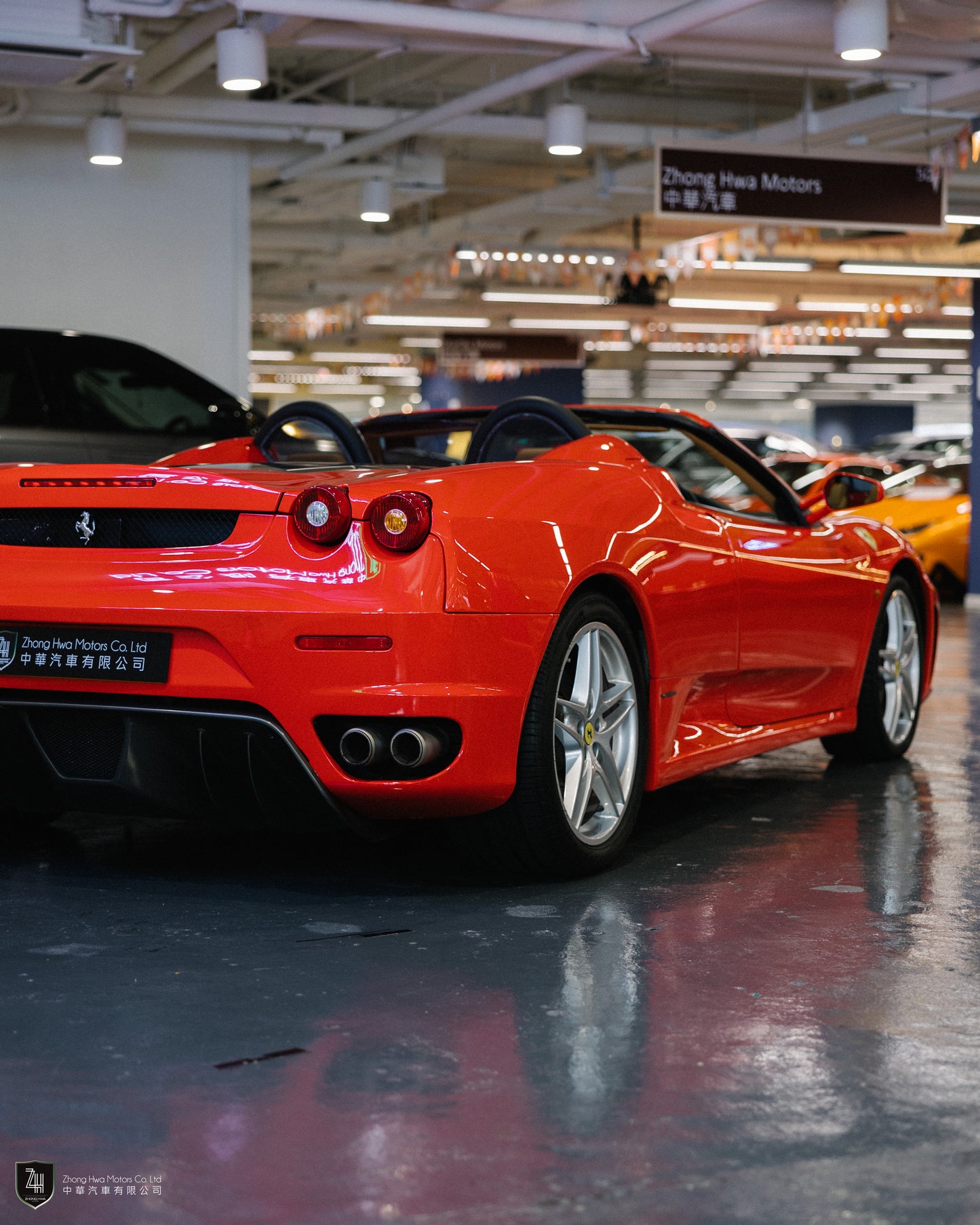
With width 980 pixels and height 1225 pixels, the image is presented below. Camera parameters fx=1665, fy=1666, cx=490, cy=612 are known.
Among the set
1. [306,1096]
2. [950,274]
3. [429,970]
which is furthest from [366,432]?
[950,274]

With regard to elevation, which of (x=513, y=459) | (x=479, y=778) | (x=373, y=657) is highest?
(x=513, y=459)

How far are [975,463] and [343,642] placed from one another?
14.2 m

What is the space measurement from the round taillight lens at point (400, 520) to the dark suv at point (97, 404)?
4.25 m

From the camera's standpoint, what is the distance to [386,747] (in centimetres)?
348

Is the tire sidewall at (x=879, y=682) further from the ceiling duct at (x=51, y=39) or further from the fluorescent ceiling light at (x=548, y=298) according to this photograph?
the fluorescent ceiling light at (x=548, y=298)

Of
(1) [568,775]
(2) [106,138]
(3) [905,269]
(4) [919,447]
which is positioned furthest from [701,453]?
(4) [919,447]

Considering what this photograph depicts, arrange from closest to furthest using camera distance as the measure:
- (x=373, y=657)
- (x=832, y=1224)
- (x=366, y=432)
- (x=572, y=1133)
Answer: (x=832, y=1224), (x=572, y=1133), (x=373, y=657), (x=366, y=432)

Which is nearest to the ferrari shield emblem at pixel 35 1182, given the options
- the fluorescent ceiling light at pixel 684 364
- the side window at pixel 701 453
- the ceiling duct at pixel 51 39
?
the side window at pixel 701 453

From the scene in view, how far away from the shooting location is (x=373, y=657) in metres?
3.45

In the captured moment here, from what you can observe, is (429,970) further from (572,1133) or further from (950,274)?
(950,274)

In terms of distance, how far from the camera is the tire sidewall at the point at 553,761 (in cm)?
367

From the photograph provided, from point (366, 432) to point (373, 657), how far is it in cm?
196

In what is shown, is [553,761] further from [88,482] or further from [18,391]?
[18,391]

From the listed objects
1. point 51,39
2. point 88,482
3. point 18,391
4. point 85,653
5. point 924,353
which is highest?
point 924,353
